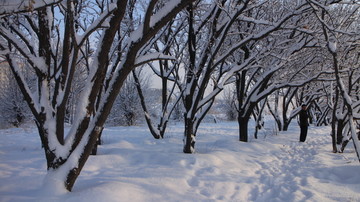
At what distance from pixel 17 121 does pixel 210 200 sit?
2124cm

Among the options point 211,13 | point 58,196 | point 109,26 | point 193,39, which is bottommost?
point 58,196

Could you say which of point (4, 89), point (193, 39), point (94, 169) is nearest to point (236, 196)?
point (94, 169)

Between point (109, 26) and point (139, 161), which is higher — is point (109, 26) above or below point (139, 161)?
above

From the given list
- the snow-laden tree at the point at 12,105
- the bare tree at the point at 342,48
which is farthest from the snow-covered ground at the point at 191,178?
the snow-laden tree at the point at 12,105

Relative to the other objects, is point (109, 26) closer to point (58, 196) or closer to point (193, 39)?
point (58, 196)

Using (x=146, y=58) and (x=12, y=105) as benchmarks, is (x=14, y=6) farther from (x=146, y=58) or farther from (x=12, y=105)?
(x=12, y=105)

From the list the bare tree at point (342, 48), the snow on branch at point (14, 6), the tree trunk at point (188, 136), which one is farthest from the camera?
the tree trunk at point (188, 136)

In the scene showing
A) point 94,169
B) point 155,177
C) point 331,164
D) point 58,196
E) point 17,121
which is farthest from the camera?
point 17,121

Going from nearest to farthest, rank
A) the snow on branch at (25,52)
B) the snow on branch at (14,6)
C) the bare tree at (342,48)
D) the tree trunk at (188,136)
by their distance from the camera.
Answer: the snow on branch at (14,6)
the snow on branch at (25,52)
the bare tree at (342,48)
the tree trunk at (188,136)

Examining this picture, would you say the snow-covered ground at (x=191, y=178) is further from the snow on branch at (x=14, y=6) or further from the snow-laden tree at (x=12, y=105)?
the snow-laden tree at (x=12, y=105)

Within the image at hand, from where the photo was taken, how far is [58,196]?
2.69 meters

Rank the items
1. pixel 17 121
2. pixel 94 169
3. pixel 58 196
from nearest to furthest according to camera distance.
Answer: pixel 58 196
pixel 94 169
pixel 17 121

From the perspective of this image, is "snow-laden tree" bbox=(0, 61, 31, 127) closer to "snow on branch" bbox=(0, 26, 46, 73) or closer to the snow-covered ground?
the snow-covered ground

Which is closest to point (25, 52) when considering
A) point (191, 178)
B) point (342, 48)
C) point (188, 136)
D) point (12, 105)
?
point (191, 178)
